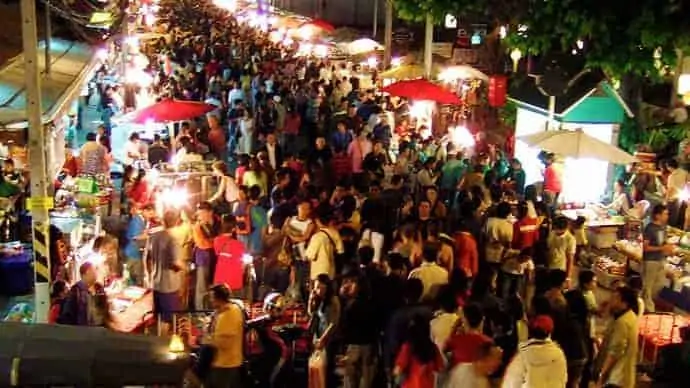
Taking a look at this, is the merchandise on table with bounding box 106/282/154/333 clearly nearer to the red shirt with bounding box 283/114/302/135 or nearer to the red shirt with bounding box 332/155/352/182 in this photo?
the red shirt with bounding box 332/155/352/182

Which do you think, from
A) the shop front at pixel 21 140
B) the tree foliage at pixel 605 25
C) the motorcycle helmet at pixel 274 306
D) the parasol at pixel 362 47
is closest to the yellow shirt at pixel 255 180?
the shop front at pixel 21 140

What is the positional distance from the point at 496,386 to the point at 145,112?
29.3 feet

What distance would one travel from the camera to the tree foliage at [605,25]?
9945mm

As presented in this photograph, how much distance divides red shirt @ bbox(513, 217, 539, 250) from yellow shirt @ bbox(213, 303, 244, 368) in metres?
4.69

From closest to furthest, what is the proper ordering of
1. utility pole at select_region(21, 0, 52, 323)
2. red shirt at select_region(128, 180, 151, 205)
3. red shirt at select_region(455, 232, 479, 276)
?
1. utility pole at select_region(21, 0, 52, 323)
2. red shirt at select_region(455, 232, 479, 276)
3. red shirt at select_region(128, 180, 151, 205)

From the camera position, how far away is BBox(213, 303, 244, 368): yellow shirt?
757 centimetres

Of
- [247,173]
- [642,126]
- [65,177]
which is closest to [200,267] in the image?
[247,173]

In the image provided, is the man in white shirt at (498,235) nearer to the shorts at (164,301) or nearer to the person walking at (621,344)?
the person walking at (621,344)

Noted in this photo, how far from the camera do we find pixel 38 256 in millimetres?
8742

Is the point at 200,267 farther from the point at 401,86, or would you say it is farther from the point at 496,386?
the point at 401,86

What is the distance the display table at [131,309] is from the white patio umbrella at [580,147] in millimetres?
7008

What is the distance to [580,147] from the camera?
13.3 metres

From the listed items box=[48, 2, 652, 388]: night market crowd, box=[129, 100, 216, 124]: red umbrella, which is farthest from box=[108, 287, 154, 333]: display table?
box=[129, 100, 216, 124]: red umbrella

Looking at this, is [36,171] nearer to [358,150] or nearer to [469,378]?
[469,378]
